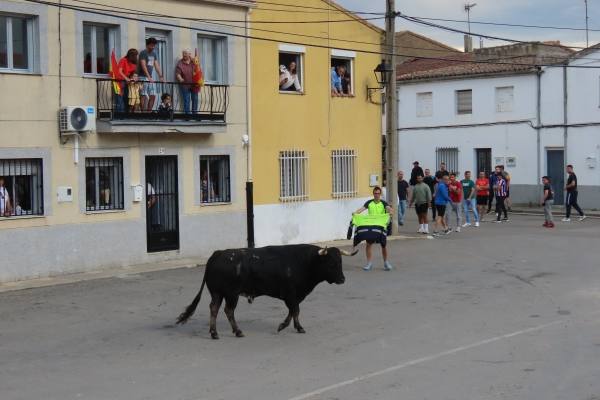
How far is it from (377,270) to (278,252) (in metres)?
7.08

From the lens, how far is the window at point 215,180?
20938 millimetres

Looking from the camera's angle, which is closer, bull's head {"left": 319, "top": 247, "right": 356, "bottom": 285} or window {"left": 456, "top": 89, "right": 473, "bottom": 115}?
bull's head {"left": 319, "top": 247, "right": 356, "bottom": 285}

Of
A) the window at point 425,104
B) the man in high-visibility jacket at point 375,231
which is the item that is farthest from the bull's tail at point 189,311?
the window at point 425,104

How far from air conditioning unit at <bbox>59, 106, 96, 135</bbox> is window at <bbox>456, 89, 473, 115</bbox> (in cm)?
2470

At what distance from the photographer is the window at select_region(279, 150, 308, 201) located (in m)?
22.7

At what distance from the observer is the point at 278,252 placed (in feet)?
37.9

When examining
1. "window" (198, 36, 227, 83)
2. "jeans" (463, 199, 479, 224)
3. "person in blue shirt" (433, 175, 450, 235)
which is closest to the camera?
"window" (198, 36, 227, 83)

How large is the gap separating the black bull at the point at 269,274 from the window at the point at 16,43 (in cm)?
787

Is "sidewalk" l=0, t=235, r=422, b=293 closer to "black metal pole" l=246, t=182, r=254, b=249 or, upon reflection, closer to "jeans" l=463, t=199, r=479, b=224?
"black metal pole" l=246, t=182, r=254, b=249

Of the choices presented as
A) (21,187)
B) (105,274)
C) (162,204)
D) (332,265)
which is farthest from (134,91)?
(332,265)

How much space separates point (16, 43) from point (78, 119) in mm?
1830

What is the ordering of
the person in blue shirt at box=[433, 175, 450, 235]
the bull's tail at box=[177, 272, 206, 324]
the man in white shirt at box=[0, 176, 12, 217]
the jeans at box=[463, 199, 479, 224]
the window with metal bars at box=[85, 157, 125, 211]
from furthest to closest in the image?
the jeans at box=[463, 199, 479, 224]
the person in blue shirt at box=[433, 175, 450, 235]
the window with metal bars at box=[85, 157, 125, 211]
the man in white shirt at box=[0, 176, 12, 217]
the bull's tail at box=[177, 272, 206, 324]

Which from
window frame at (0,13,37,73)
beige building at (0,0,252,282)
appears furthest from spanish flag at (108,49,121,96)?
window frame at (0,13,37,73)

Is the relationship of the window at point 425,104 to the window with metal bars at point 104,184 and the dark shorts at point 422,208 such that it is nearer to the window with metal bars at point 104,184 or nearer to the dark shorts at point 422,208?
the dark shorts at point 422,208
